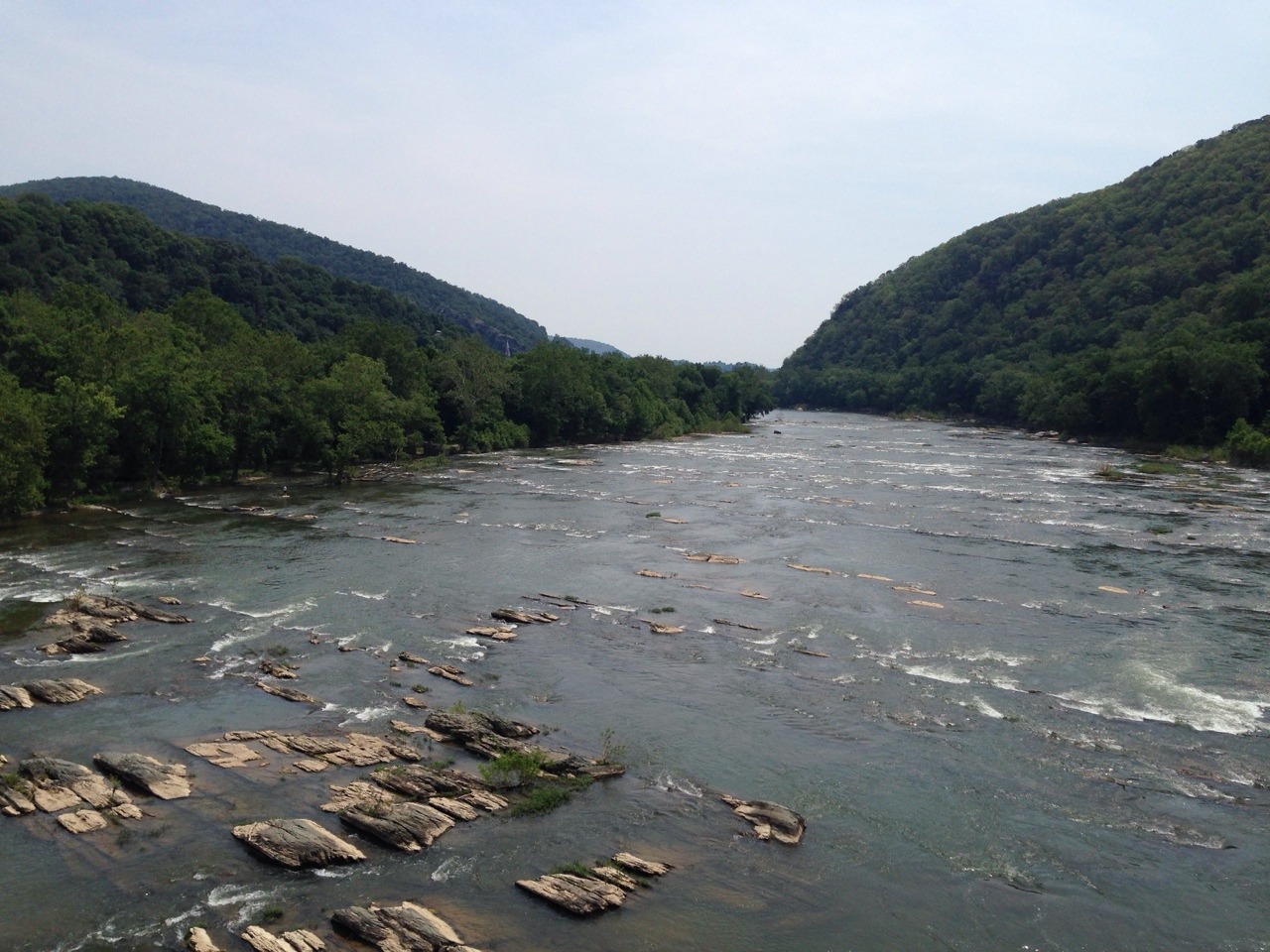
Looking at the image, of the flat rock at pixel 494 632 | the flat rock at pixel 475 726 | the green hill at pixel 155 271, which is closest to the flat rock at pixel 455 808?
the flat rock at pixel 475 726

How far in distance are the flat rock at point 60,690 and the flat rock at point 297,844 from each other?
31.6 feet

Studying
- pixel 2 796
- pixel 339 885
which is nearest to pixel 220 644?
pixel 2 796

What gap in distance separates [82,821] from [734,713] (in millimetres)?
14845

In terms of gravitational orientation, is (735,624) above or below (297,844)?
above

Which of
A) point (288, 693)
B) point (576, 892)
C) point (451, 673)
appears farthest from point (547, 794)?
point (288, 693)

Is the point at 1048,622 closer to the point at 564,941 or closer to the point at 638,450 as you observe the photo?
the point at 564,941

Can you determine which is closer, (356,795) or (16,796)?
(16,796)

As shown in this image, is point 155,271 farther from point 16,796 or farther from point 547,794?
point 547,794

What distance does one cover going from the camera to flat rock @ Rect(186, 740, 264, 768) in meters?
20.2

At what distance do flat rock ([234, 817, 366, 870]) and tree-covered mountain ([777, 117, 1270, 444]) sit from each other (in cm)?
8865

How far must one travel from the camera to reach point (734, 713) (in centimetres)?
2397

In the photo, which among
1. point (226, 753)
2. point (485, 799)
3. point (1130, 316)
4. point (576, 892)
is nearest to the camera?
point (576, 892)

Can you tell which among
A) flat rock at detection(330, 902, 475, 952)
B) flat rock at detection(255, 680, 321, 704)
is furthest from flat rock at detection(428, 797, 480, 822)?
flat rock at detection(255, 680, 321, 704)

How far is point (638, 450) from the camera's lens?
4048 inches
